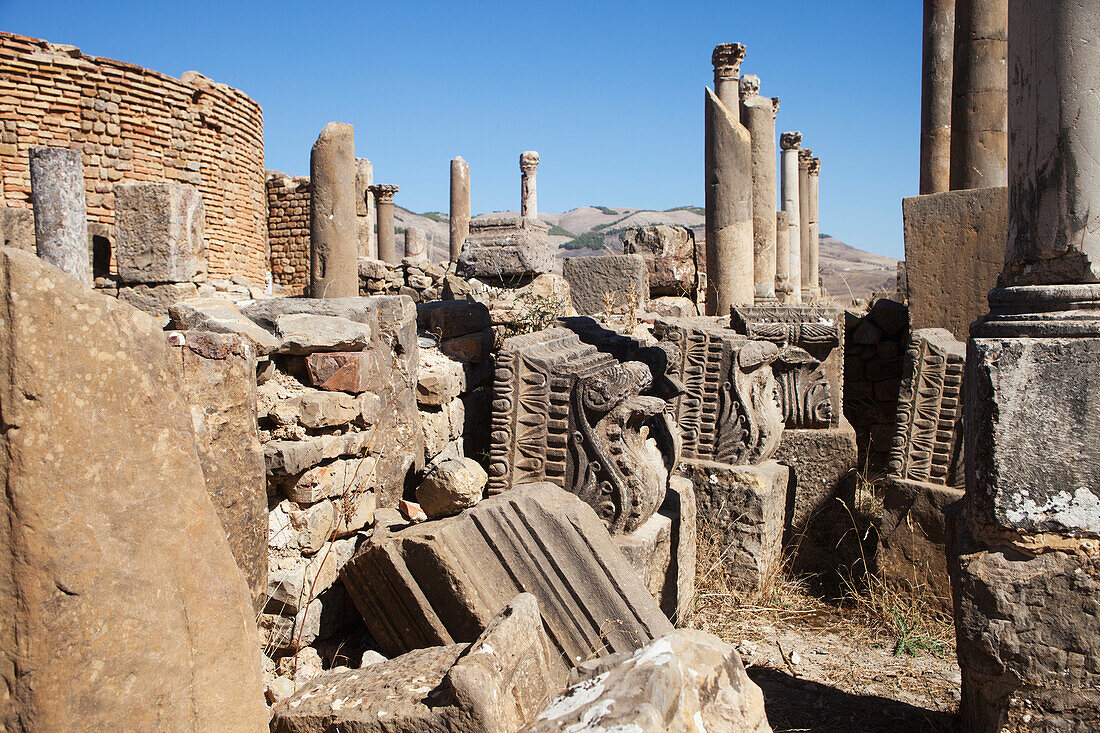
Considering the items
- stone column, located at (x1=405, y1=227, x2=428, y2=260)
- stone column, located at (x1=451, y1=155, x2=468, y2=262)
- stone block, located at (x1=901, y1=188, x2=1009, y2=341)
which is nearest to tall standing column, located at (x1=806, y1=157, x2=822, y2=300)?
stone column, located at (x1=451, y1=155, x2=468, y2=262)

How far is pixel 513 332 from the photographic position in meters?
5.53

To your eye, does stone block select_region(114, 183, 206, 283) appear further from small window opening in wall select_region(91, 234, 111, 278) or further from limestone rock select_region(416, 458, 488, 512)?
limestone rock select_region(416, 458, 488, 512)

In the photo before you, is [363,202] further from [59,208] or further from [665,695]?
[665,695]

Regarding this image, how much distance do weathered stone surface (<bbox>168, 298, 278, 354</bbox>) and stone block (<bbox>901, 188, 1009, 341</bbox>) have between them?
5001 mm

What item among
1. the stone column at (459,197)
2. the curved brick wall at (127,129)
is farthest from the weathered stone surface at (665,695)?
the stone column at (459,197)

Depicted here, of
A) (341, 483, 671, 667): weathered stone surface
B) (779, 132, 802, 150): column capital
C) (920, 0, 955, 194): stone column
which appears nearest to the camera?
→ (341, 483, 671, 667): weathered stone surface

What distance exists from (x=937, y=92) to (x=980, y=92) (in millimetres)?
2469

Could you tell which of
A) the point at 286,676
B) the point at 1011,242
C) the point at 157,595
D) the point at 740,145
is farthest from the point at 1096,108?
the point at 740,145

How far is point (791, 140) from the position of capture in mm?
19031

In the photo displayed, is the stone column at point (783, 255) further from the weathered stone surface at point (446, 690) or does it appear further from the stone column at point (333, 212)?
the weathered stone surface at point (446, 690)

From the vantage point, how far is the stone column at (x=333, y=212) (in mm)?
9125

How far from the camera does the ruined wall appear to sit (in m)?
16.1

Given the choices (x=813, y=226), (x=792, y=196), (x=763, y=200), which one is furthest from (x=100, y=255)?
(x=813, y=226)

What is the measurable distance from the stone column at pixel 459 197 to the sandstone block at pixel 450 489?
16.4 meters
